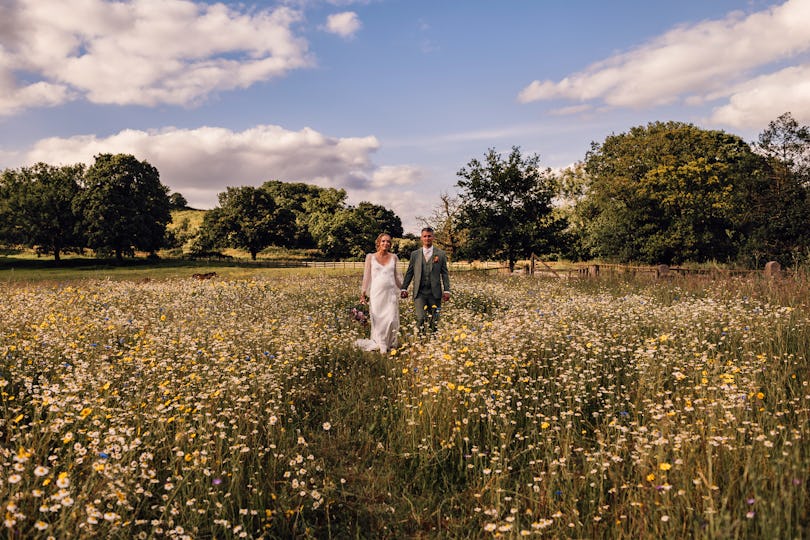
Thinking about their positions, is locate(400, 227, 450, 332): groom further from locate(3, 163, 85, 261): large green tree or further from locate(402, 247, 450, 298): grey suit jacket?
locate(3, 163, 85, 261): large green tree

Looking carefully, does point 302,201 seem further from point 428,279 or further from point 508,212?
point 428,279

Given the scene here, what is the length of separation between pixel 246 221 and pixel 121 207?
15858 mm

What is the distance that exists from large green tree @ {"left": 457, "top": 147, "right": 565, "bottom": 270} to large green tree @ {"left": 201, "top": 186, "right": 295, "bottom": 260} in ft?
130

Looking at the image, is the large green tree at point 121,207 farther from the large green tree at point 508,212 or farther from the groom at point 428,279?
the groom at point 428,279

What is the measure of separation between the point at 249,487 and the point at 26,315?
310 inches

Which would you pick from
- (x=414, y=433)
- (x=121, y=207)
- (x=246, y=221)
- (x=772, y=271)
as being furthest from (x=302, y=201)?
(x=414, y=433)

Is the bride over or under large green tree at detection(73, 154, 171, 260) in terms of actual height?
under

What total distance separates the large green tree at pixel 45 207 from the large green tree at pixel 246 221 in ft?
49.2

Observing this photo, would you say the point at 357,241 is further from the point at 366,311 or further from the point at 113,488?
the point at 113,488

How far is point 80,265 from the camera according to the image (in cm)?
4419

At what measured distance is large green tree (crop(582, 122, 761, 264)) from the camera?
34.0 m

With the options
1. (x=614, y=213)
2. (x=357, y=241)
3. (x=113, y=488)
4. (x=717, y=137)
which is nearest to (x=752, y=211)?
(x=614, y=213)

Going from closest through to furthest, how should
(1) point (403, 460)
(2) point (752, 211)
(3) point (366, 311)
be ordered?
(1) point (403, 460)
(3) point (366, 311)
(2) point (752, 211)

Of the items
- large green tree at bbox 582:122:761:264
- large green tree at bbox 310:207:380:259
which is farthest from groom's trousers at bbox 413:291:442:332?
large green tree at bbox 310:207:380:259
